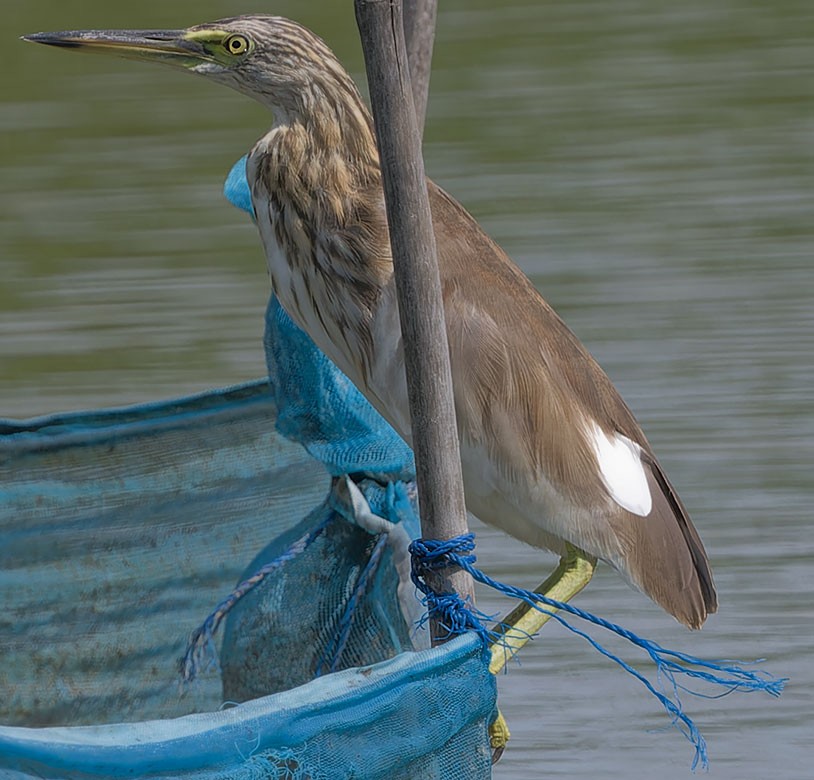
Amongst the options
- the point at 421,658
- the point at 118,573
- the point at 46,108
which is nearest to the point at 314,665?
the point at 118,573

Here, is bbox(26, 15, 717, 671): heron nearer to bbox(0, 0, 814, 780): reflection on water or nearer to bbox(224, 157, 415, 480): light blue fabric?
bbox(224, 157, 415, 480): light blue fabric

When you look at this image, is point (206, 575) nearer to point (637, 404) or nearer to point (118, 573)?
point (118, 573)

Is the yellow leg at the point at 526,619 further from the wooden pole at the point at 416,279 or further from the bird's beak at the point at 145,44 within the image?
the bird's beak at the point at 145,44

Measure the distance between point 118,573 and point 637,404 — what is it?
1695 millimetres

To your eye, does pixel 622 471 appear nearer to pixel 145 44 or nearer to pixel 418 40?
pixel 418 40

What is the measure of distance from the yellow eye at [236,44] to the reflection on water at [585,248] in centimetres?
133

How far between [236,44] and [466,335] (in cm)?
56

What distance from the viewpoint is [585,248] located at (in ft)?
17.0

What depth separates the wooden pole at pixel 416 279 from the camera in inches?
76.1

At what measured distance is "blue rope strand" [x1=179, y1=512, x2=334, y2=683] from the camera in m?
2.71

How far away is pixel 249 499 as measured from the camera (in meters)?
2.90

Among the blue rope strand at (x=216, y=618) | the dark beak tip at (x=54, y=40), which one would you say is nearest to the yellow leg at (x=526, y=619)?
the blue rope strand at (x=216, y=618)

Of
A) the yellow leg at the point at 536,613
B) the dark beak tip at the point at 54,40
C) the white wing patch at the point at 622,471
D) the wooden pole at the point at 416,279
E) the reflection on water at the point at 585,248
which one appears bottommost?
the reflection on water at the point at 585,248

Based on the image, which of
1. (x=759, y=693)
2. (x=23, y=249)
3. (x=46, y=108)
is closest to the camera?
(x=759, y=693)
